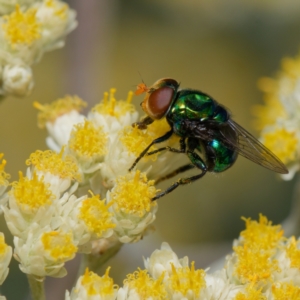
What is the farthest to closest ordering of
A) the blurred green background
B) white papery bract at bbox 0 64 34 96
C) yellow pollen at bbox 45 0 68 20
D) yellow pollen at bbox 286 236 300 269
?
1. the blurred green background
2. yellow pollen at bbox 45 0 68 20
3. white papery bract at bbox 0 64 34 96
4. yellow pollen at bbox 286 236 300 269

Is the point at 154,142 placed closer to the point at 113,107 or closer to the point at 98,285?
the point at 113,107

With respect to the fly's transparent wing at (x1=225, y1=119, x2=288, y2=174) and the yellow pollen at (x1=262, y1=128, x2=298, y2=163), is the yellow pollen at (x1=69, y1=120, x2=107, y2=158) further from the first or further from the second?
the yellow pollen at (x1=262, y1=128, x2=298, y2=163)

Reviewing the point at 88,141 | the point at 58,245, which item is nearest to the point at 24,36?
the point at 88,141

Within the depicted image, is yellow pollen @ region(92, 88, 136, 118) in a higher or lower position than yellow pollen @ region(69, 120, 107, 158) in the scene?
higher

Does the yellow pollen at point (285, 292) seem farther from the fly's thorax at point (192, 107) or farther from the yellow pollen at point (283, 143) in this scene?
the yellow pollen at point (283, 143)

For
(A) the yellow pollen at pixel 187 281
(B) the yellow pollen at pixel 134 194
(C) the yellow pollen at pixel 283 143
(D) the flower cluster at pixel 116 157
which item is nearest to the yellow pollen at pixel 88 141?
(D) the flower cluster at pixel 116 157

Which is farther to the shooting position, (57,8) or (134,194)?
(57,8)

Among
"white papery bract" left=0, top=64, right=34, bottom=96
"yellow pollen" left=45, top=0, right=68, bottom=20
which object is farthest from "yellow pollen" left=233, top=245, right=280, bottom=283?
"yellow pollen" left=45, top=0, right=68, bottom=20
